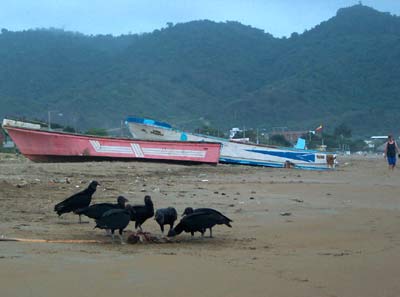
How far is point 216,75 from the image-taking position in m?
89.6

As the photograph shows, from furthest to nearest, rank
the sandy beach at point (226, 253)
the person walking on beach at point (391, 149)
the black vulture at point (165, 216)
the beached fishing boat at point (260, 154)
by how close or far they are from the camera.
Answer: the beached fishing boat at point (260, 154)
the person walking on beach at point (391, 149)
the black vulture at point (165, 216)
the sandy beach at point (226, 253)

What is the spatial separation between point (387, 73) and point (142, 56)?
115ft

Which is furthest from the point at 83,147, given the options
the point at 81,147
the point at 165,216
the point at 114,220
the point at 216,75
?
the point at 216,75

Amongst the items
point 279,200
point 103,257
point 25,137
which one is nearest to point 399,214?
point 279,200

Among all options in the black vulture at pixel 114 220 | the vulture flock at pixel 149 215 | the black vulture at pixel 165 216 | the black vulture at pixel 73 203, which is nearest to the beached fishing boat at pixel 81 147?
Result: the black vulture at pixel 73 203

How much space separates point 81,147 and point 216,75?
69312 mm

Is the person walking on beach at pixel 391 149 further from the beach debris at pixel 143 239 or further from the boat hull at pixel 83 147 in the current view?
the beach debris at pixel 143 239

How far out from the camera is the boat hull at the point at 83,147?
21.3 metres

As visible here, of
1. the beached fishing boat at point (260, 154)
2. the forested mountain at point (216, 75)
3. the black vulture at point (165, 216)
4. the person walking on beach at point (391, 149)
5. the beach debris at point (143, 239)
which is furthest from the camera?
the forested mountain at point (216, 75)

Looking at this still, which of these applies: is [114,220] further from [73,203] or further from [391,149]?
[391,149]

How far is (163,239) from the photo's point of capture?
5.89m

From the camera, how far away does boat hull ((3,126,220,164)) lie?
2133 cm

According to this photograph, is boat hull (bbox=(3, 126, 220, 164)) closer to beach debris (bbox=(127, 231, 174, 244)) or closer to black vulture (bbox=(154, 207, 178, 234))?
black vulture (bbox=(154, 207, 178, 234))

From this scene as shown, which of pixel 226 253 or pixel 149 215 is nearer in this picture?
pixel 226 253
